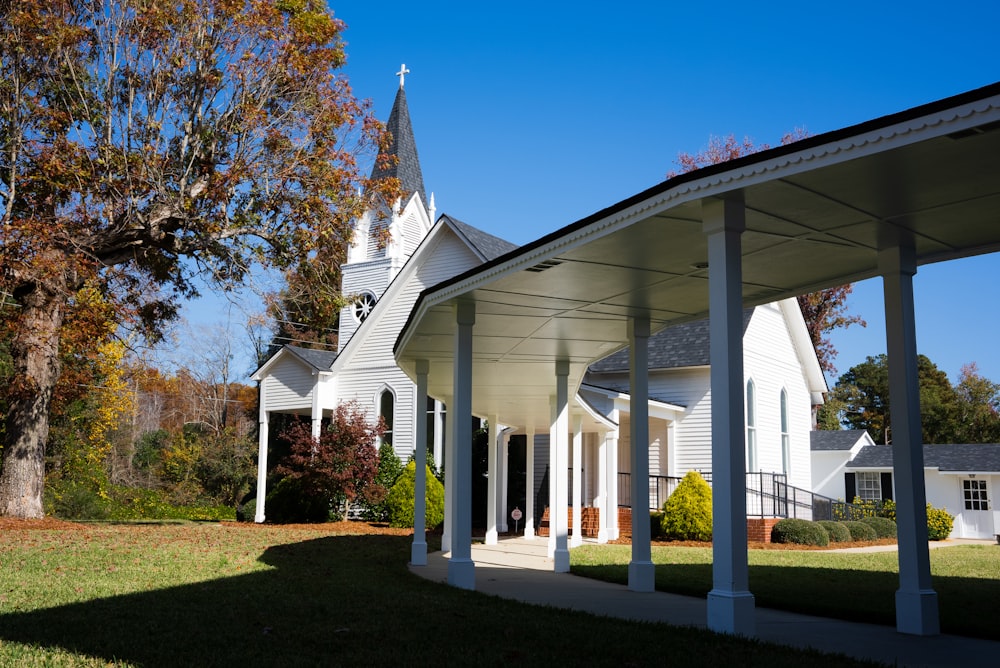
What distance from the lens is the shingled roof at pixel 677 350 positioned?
81.4 feet

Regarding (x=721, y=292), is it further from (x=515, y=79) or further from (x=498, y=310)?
(x=515, y=79)

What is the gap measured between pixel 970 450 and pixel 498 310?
28399 mm

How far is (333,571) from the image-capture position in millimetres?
11914

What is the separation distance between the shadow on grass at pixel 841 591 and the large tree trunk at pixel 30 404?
45.7 feet

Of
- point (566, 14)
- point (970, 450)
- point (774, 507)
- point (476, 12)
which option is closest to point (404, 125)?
point (476, 12)

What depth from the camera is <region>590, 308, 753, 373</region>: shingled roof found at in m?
24.8

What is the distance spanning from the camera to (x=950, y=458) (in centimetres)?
3234

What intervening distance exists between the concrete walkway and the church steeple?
75.8 feet

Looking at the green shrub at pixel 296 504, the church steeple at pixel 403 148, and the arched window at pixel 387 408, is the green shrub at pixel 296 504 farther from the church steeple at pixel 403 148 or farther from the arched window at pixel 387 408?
the church steeple at pixel 403 148

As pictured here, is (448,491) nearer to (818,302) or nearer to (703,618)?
(703,618)

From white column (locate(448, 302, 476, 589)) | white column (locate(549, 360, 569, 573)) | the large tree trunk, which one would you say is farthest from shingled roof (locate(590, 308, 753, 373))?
the large tree trunk

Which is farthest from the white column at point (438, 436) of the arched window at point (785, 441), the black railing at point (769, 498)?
the arched window at point (785, 441)

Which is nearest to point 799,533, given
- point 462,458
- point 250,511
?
point 462,458

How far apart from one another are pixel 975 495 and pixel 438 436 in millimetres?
20033
